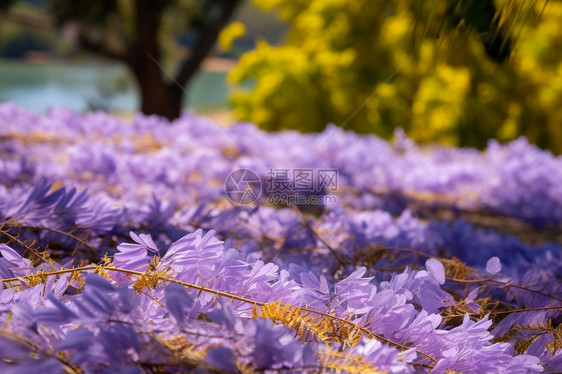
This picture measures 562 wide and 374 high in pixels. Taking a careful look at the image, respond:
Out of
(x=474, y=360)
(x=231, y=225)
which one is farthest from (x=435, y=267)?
(x=231, y=225)

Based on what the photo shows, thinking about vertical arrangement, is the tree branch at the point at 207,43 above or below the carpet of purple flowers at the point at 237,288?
below

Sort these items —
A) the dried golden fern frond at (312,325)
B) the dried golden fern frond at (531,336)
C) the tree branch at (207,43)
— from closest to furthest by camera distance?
the dried golden fern frond at (312,325)
the dried golden fern frond at (531,336)
the tree branch at (207,43)

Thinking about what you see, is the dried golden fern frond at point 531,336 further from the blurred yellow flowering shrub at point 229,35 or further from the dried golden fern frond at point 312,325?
the blurred yellow flowering shrub at point 229,35

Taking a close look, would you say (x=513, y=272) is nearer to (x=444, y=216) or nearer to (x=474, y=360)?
(x=474, y=360)

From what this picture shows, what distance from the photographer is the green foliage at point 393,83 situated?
9.49 meters

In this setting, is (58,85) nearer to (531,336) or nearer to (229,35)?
(229,35)

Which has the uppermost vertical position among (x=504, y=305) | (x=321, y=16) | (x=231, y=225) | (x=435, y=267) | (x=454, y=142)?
(x=435, y=267)

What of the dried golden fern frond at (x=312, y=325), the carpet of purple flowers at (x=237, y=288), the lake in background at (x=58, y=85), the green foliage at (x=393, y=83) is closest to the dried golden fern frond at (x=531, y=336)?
the carpet of purple flowers at (x=237, y=288)

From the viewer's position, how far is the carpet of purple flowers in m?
0.65

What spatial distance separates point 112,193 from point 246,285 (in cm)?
167

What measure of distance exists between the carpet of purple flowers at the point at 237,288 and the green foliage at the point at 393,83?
7.53 metres

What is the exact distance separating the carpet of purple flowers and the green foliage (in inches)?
297

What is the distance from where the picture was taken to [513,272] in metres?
1.27

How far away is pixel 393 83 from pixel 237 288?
954 centimetres
